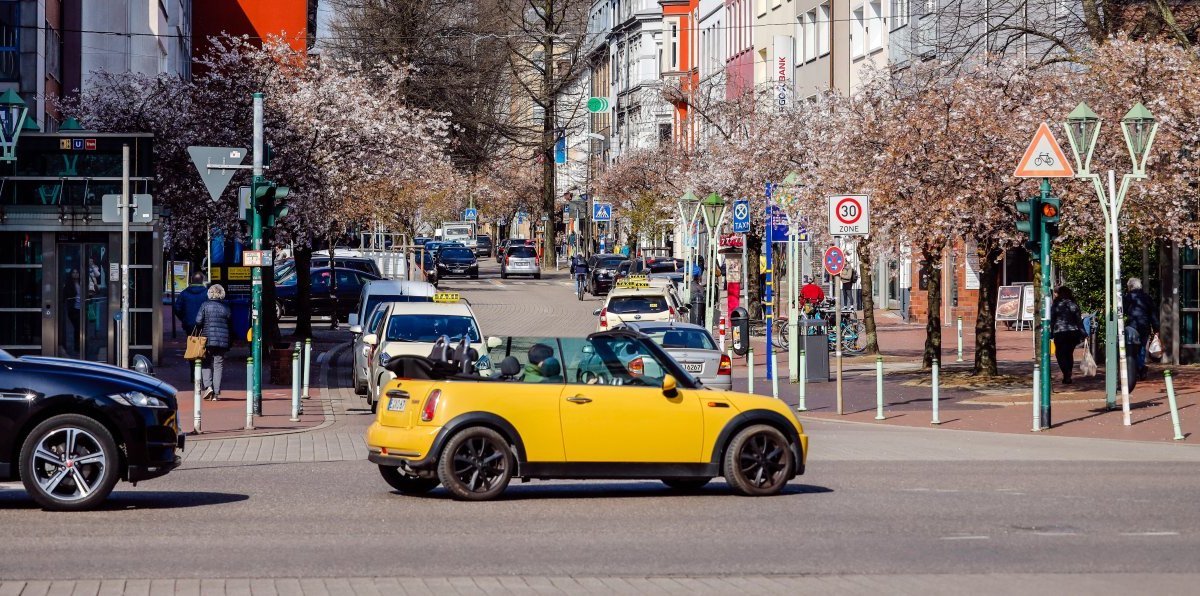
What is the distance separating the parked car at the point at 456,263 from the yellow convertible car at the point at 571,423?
62659mm

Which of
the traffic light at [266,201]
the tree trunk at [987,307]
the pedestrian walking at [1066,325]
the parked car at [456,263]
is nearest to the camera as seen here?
the traffic light at [266,201]

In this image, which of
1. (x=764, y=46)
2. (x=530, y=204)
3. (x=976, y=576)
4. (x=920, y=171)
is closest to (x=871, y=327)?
(x=920, y=171)

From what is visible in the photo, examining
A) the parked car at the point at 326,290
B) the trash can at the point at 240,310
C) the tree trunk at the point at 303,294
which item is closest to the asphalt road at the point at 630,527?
the trash can at the point at 240,310

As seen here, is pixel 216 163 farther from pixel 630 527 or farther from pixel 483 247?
pixel 483 247

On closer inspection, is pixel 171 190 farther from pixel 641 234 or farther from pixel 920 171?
pixel 641 234

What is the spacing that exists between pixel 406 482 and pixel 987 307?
17.3 m

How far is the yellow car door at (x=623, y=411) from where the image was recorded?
43.9 feet

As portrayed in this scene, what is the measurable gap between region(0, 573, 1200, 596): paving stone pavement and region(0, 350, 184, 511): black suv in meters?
3.12

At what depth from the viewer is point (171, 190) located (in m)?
36.0

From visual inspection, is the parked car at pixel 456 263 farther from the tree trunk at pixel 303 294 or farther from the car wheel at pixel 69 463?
the car wheel at pixel 69 463

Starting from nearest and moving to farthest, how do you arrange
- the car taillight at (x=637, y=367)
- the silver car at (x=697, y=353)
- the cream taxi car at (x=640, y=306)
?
the car taillight at (x=637, y=367)
the silver car at (x=697, y=353)
the cream taxi car at (x=640, y=306)

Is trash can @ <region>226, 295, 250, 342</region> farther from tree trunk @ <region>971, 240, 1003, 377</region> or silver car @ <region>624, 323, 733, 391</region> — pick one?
tree trunk @ <region>971, 240, 1003, 377</region>

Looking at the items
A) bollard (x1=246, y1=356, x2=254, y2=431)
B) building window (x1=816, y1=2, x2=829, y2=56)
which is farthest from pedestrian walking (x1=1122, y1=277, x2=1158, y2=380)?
building window (x1=816, y1=2, x2=829, y2=56)

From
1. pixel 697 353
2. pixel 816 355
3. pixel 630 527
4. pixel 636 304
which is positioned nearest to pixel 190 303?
pixel 697 353
